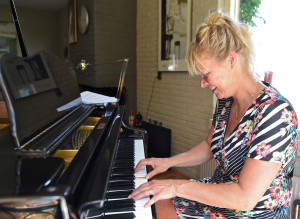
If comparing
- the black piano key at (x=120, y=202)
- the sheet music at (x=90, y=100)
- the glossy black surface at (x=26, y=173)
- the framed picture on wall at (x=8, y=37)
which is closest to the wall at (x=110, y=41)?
the framed picture on wall at (x=8, y=37)

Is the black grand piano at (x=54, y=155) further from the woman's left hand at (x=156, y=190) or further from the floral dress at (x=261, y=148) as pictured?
the floral dress at (x=261, y=148)

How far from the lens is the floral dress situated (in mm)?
913

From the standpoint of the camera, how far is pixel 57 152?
3.12 feet

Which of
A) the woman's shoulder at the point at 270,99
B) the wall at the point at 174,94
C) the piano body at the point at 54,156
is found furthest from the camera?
the wall at the point at 174,94

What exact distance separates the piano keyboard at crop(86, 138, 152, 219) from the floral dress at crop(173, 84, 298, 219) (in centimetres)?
28

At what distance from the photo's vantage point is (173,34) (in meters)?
2.80

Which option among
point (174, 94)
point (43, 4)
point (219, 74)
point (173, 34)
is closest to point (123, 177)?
point (219, 74)

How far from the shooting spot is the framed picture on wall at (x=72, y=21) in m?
3.72

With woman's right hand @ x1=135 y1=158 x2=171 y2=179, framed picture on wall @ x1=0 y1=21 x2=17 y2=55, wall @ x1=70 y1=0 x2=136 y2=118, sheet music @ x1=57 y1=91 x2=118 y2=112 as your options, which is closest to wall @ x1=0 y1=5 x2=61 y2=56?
framed picture on wall @ x1=0 y1=21 x2=17 y2=55

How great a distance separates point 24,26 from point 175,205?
2.45m

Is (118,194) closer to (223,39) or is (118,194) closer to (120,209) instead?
(120,209)

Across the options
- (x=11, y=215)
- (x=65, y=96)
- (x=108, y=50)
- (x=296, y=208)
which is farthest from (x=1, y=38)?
(x=296, y=208)

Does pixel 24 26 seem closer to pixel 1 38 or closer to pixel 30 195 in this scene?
pixel 1 38

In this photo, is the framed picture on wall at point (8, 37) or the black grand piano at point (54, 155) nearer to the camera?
the black grand piano at point (54, 155)
